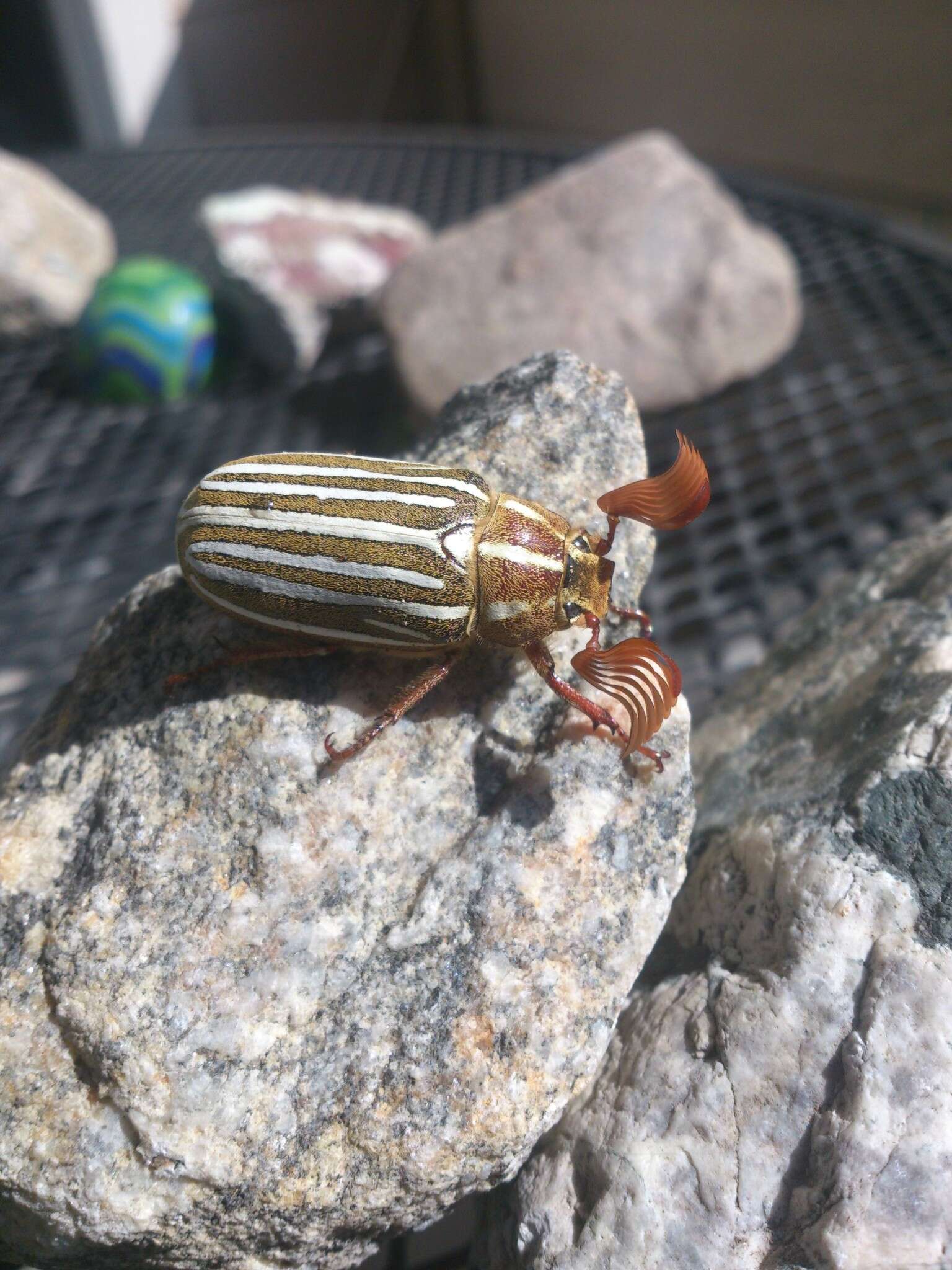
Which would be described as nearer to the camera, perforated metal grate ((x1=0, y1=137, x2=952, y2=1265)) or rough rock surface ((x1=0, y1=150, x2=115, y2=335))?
perforated metal grate ((x1=0, y1=137, x2=952, y2=1265))

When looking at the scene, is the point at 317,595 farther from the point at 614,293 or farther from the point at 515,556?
the point at 614,293

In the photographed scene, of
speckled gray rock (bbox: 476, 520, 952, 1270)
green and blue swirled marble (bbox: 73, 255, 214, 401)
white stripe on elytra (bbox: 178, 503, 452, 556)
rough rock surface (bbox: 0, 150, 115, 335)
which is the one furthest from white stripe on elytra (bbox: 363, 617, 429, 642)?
rough rock surface (bbox: 0, 150, 115, 335)

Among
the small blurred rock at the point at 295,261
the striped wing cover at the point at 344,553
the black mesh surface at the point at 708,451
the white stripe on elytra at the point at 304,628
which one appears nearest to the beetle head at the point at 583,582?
the striped wing cover at the point at 344,553

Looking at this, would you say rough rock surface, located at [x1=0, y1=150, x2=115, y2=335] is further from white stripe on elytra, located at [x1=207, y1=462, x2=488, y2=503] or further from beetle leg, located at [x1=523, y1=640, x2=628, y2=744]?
beetle leg, located at [x1=523, y1=640, x2=628, y2=744]

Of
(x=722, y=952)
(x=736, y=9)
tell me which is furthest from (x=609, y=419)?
(x=736, y=9)

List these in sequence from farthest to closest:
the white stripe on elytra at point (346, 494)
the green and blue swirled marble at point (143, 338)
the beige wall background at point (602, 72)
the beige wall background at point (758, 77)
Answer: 1. the beige wall background at point (602, 72)
2. the beige wall background at point (758, 77)
3. the green and blue swirled marble at point (143, 338)
4. the white stripe on elytra at point (346, 494)

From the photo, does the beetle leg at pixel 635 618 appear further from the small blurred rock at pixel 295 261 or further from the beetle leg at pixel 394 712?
the small blurred rock at pixel 295 261

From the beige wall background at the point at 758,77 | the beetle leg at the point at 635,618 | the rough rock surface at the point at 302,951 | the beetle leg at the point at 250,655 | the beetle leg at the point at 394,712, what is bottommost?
the beige wall background at the point at 758,77
